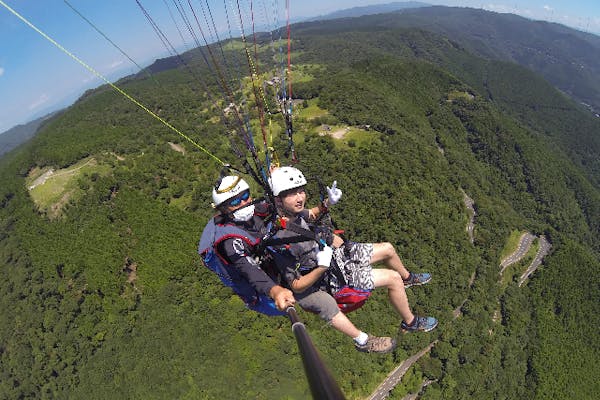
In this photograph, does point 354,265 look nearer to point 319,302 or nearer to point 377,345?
point 319,302

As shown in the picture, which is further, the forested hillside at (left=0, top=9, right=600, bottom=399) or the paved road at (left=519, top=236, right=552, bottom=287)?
the paved road at (left=519, top=236, right=552, bottom=287)

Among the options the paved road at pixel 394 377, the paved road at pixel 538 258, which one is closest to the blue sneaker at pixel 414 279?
the paved road at pixel 394 377

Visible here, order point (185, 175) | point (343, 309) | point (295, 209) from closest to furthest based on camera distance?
point (295, 209)
point (343, 309)
point (185, 175)

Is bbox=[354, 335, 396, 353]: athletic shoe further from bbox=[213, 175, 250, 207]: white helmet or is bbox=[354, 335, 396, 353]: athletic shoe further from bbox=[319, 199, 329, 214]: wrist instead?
bbox=[213, 175, 250, 207]: white helmet

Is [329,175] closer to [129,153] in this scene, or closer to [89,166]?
[129,153]

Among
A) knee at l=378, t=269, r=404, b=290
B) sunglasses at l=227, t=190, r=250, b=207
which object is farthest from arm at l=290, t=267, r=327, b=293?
knee at l=378, t=269, r=404, b=290

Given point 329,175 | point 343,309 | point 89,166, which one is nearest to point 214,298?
point 329,175
